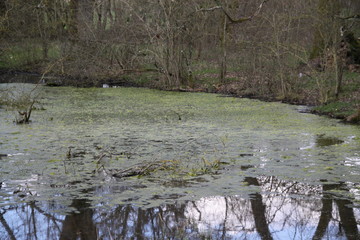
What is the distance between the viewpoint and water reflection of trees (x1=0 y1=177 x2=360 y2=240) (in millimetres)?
5430

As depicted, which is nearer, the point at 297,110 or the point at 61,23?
the point at 297,110

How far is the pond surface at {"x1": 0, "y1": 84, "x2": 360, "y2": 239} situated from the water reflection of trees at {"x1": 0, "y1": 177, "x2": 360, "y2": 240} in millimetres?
12

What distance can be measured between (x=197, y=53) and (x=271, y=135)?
17.0 metres

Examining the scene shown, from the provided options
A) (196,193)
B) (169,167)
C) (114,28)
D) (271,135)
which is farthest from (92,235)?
(114,28)

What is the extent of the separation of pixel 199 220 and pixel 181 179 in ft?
5.59

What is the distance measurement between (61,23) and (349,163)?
23.0m

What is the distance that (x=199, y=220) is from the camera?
5863 mm

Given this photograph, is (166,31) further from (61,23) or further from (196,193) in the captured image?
(196,193)

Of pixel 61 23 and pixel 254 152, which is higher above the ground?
pixel 61 23

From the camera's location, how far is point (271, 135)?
37.4 feet

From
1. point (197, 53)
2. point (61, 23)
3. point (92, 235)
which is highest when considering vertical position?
point (61, 23)

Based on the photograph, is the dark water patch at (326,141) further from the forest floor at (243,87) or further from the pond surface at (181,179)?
the forest floor at (243,87)

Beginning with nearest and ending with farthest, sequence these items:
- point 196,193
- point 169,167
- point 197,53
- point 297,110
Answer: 1. point 196,193
2. point 169,167
3. point 297,110
4. point 197,53

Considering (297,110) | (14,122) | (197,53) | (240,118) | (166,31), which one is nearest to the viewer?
(14,122)
